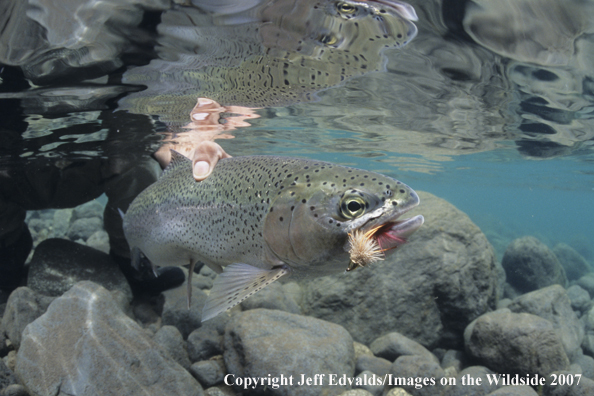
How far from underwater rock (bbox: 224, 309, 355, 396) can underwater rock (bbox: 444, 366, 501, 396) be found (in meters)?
1.56

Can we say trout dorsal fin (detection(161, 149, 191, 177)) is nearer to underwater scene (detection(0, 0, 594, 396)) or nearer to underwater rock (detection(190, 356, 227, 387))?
underwater scene (detection(0, 0, 594, 396))

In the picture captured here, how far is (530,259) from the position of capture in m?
14.3

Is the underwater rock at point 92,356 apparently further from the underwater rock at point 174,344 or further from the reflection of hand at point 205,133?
the reflection of hand at point 205,133

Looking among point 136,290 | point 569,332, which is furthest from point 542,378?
point 136,290

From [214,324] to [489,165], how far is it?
23442 millimetres

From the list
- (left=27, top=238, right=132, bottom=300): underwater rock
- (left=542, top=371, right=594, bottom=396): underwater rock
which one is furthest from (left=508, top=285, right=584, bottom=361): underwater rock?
(left=27, top=238, right=132, bottom=300): underwater rock

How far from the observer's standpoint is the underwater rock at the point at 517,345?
5.60 metres

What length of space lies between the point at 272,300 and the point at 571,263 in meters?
26.1

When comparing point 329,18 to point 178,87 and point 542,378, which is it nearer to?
point 178,87

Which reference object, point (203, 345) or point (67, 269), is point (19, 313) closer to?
point (67, 269)

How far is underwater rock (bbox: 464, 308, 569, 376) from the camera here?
18.4 ft

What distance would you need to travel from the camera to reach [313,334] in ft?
17.5

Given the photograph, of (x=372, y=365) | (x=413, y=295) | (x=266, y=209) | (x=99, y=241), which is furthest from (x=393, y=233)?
(x=99, y=241)

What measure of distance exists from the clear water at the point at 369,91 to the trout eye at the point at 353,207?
3.38 meters
